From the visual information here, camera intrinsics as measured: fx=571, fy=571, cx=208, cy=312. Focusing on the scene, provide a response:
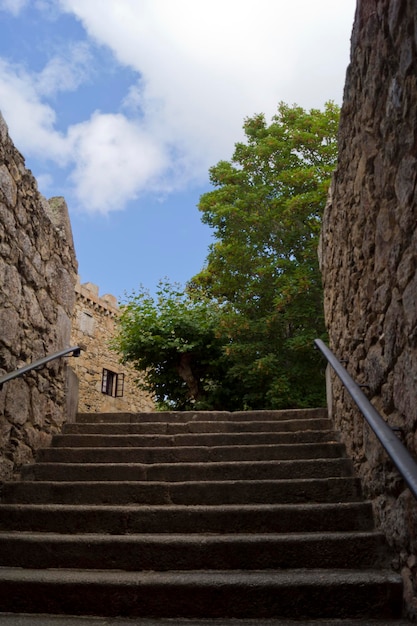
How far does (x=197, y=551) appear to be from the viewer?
98.7 inches

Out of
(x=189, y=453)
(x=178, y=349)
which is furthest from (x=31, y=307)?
(x=178, y=349)

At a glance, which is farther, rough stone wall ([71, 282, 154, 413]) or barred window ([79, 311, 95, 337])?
barred window ([79, 311, 95, 337])

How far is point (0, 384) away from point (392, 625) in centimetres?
213

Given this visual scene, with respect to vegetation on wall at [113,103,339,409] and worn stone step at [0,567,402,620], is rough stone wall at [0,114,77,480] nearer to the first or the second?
worn stone step at [0,567,402,620]

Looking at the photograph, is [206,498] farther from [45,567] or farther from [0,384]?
[0,384]

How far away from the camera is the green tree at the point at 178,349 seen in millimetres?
8094

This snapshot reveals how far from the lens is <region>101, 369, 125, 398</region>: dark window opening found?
Answer: 13.3 metres

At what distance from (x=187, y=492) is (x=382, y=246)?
165 centimetres

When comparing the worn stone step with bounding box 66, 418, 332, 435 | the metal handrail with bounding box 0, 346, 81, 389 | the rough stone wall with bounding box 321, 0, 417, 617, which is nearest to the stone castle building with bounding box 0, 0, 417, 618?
the rough stone wall with bounding box 321, 0, 417, 617

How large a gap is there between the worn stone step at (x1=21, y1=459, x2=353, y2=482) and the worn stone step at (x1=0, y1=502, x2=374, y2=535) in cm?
35

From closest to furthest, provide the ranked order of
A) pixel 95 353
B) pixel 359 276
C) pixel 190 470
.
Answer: pixel 359 276, pixel 190 470, pixel 95 353

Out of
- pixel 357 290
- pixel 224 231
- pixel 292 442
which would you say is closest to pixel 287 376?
pixel 224 231

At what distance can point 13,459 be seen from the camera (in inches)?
135

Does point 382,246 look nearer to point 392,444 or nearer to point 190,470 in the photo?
point 392,444
